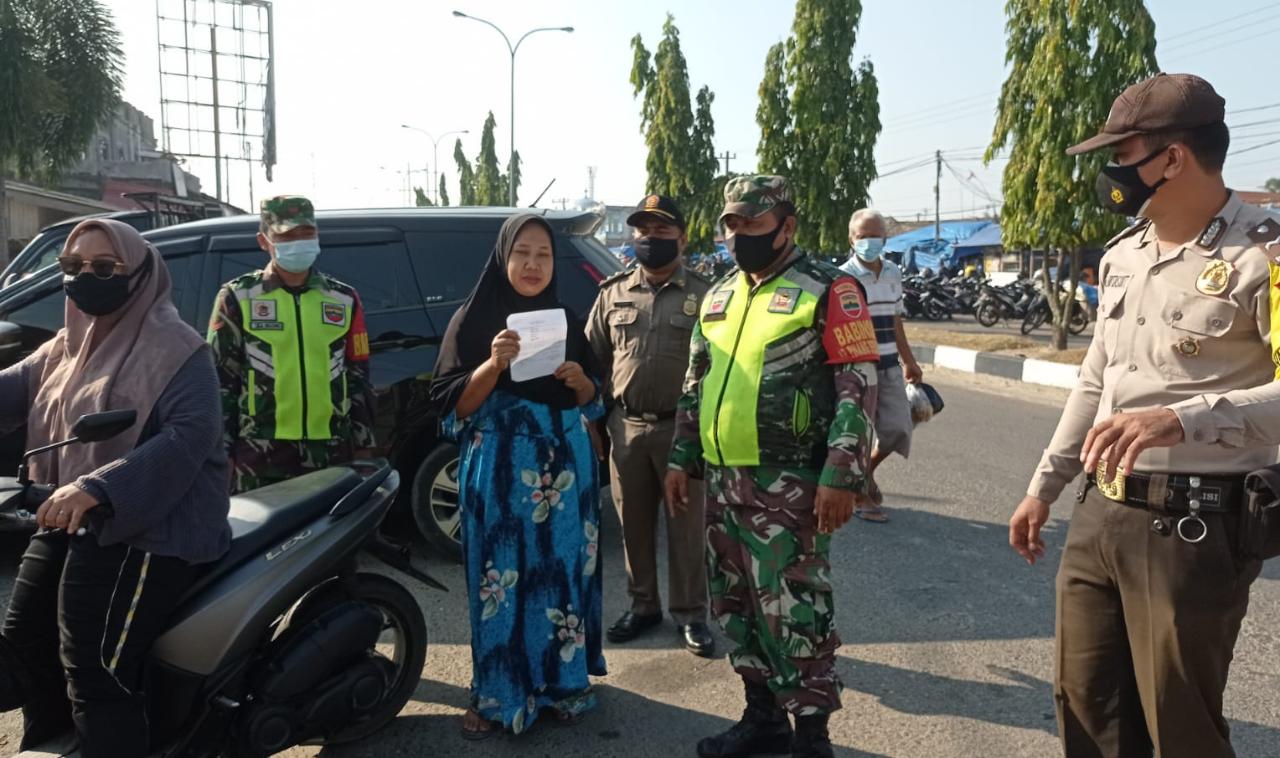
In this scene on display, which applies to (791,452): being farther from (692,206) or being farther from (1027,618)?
(692,206)

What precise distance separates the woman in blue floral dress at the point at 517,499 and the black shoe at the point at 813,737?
2.59ft

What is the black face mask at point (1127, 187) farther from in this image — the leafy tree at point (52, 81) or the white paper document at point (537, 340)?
the leafy tree at point (52, 81)

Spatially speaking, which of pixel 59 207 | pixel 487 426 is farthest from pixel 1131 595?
pixel 59 207

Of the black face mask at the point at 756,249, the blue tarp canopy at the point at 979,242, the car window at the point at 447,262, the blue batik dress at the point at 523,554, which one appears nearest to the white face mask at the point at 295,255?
the blue batik dress at the point at 523,554

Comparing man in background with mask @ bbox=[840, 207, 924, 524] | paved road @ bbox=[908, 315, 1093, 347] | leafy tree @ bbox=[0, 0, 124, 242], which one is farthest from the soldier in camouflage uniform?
leafy tree @ bbox=[0, 0, 124, 242]

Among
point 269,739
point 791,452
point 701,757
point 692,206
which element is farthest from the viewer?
point 692,206

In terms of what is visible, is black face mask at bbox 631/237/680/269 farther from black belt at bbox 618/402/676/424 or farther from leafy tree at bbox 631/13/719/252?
leafy tree at bbox 631/13/719/252

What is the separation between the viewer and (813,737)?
2.88m

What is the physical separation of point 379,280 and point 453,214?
0.56m

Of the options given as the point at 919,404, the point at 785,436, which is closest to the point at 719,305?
the point at 785,436

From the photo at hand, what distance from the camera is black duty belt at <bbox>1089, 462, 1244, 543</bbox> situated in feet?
6.57

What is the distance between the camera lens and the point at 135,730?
250cm

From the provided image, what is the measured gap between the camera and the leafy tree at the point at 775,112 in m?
19.1

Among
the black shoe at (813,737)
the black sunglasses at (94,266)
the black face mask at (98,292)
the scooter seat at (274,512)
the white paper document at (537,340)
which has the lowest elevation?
the black shoe at (813,737)
